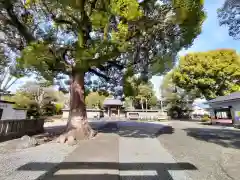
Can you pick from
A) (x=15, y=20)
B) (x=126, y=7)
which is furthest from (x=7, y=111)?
(x=126, y=7)

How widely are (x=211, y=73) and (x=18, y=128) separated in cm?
2846

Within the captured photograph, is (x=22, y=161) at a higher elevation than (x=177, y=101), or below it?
below

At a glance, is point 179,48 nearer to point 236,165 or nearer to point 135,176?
point 236,165

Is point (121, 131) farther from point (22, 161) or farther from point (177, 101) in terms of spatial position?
point (177, 101)

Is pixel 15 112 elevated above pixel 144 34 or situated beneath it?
situated beneath

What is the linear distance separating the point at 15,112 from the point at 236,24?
56.9 ft

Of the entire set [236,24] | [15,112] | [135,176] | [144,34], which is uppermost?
[144,34]

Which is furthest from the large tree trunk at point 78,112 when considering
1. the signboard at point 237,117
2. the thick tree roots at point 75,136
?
the signboard at point 237,117

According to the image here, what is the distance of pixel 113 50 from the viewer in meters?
7.86

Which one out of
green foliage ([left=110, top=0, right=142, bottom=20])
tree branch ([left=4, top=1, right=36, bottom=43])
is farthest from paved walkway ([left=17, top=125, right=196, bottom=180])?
tree branch ([left=4, top=1, right=36, bottom=43])

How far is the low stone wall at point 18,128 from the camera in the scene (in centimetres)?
918

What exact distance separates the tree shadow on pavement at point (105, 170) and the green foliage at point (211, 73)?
91.5 feet

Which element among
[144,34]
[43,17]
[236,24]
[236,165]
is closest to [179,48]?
[144,34]

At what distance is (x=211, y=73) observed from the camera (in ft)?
96.5
